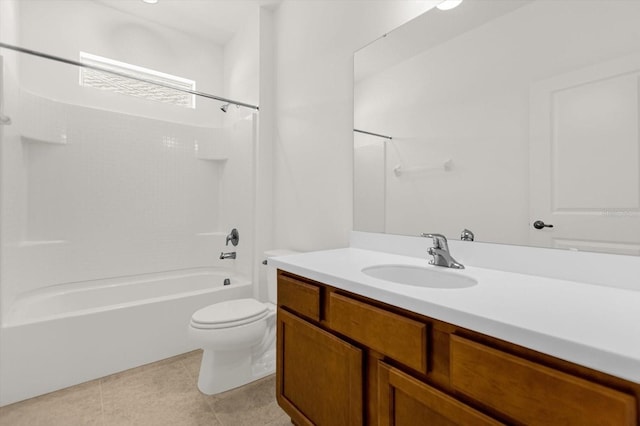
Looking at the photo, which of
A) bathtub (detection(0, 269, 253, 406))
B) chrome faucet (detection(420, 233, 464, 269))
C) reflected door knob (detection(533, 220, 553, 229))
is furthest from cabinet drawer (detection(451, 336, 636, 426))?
bathtub (detection(0, 269, 253, 406))

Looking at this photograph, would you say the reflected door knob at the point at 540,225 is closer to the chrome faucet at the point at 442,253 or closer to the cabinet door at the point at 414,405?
the chrome faucet at the point at 442,253

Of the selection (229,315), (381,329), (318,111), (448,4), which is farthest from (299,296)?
(448,4)

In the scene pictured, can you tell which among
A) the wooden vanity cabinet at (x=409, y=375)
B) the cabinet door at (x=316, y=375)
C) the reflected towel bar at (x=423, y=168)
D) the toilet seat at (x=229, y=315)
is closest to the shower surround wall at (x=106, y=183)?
the toilet seat at (x=229, y=315)

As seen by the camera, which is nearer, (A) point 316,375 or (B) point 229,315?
(A) point 316,375

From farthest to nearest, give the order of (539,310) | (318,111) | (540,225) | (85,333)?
(318,111) < (85,333) < (540,225) < (539,310)

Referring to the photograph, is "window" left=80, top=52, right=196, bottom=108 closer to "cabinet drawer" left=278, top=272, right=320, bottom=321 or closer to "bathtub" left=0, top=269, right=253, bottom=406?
"bathtub" left=0, top=269, right=253, bottom=406

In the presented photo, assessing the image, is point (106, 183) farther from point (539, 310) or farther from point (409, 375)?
point (539, 310)

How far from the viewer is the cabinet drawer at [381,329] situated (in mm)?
779

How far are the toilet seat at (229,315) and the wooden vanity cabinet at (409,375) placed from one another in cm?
39

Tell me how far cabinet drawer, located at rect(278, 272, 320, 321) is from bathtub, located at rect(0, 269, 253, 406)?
117cm

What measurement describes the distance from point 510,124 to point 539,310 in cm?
76

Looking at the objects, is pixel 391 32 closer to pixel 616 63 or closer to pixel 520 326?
pixel 616 63

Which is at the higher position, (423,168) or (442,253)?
(423,168)

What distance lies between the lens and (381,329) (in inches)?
34.8
